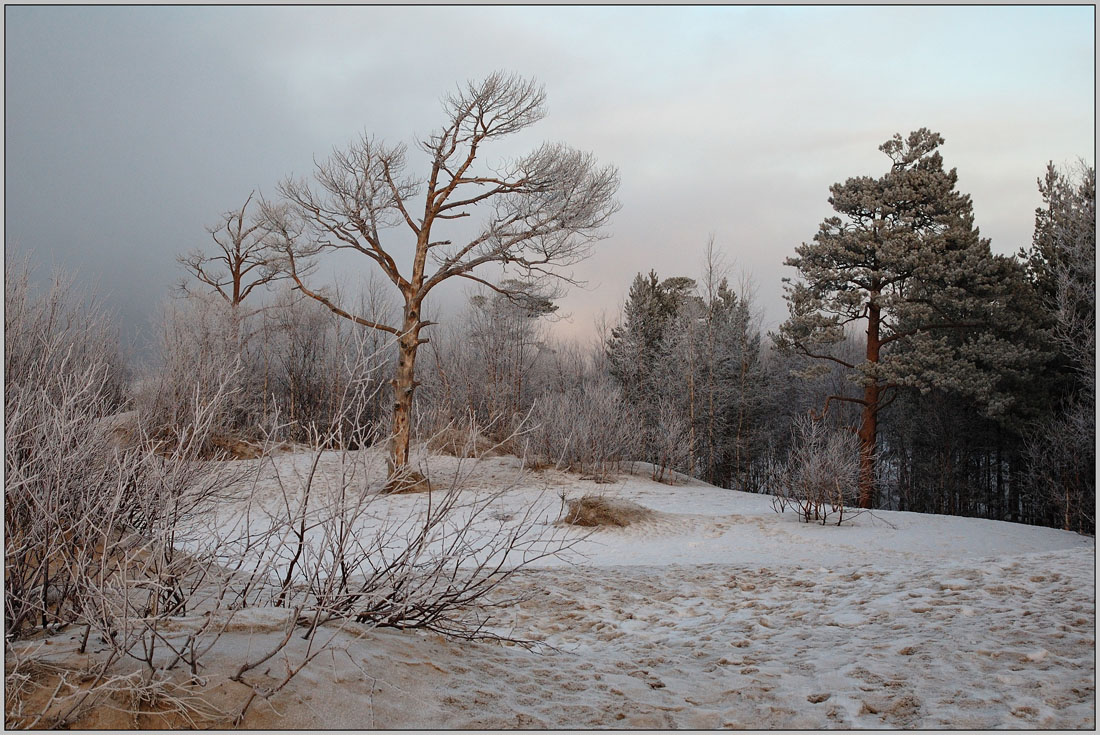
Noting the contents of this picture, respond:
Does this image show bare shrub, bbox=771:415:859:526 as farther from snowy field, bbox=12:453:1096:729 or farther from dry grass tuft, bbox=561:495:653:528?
snowy field, bbox=12:453:1096:729

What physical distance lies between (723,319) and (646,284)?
4.05 meters

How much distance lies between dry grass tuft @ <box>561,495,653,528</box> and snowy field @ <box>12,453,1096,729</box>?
3.34 m

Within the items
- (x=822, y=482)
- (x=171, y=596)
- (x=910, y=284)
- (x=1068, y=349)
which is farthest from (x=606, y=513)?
(x=1068, y=349)

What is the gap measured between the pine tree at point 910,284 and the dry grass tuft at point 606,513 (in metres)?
7.08

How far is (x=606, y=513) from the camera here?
459 inches

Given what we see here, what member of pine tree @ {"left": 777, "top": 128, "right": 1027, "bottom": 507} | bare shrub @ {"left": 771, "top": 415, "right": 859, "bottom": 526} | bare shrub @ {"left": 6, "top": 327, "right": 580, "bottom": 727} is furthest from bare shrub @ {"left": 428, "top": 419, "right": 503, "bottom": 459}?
pine tree @ {"left": 777, "top": 128, "right": 1027, "bottom": 507}

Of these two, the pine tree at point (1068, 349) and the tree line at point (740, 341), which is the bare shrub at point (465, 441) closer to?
the tree line at point (740, 341)

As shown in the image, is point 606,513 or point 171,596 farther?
point 606,513

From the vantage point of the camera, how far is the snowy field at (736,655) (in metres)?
2.92

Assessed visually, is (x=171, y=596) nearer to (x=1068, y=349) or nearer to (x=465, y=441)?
(x=465, y=441)

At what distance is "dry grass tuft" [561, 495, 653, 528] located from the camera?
11.4 m

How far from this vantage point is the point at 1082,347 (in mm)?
15602

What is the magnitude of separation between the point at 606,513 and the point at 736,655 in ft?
24.2

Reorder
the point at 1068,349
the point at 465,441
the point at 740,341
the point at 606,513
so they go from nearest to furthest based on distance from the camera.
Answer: the point at 465,441 < the point at 606,513 < the point at 1068,349 < the point at 740,341
